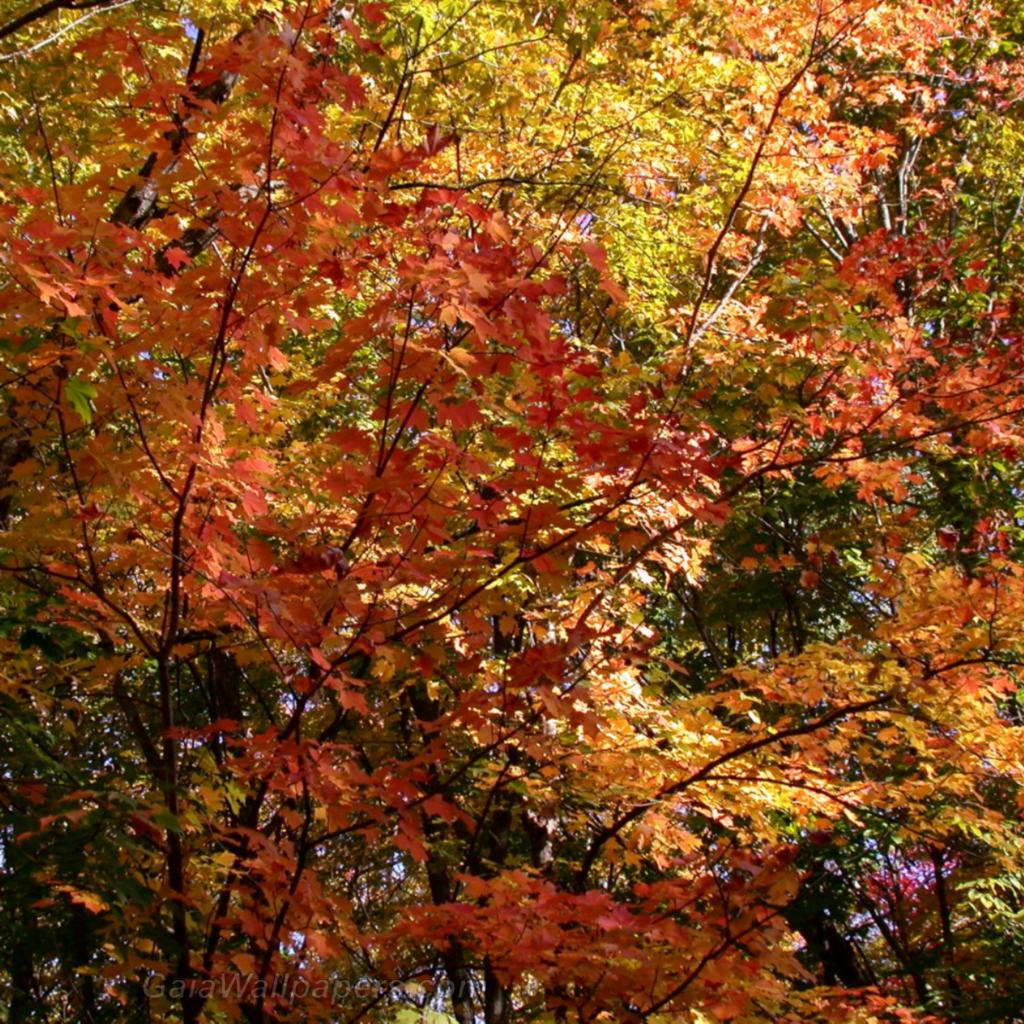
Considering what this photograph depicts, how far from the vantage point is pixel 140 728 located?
4.37 m

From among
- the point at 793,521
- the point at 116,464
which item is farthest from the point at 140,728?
the point at 793,521

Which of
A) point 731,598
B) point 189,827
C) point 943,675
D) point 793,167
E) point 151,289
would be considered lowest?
point 189,827

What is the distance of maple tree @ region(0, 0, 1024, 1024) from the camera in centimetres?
294

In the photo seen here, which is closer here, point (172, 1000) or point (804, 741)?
point (172, 1000)

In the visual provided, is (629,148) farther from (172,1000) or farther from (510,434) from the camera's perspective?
(172,1000)

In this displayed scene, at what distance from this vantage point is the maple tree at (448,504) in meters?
2.94

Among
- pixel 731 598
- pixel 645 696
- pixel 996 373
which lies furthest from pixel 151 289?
pixel 731 598

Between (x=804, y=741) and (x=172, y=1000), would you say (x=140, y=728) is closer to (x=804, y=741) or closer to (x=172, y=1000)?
(x=172, y=1000)

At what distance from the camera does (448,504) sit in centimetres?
360

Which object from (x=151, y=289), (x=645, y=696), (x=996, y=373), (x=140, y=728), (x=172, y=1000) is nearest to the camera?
(x=151, y=289)

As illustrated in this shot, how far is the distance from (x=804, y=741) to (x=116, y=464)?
11.7 ft

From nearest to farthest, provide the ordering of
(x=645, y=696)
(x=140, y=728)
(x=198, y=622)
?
1. (x=198, y=622)
2. (x=140, y=728)
3. (x=645, y=696)

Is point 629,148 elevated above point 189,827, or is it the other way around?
point 629,148

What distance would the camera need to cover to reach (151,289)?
9.70 ft
